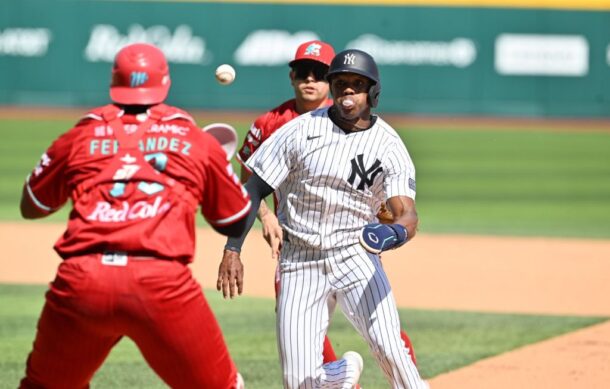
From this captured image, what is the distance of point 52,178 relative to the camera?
4180 mm

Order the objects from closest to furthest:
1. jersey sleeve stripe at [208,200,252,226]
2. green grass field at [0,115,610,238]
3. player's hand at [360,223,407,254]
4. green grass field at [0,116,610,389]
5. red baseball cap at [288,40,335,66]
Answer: jersey sleeve stripe at [208,200,252,226], player's hand at [360,223,407,254], red baseball cap at [288,40,335,66], green grass field at [0,116,610,389], green grass field at [0,115,610,238]

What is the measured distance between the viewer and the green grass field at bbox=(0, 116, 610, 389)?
303 inches

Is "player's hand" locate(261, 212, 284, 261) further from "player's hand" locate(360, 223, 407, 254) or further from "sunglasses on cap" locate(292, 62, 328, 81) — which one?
"sunglasses on cap" locate(292, 62, 328, 81)

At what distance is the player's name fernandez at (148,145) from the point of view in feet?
13.4

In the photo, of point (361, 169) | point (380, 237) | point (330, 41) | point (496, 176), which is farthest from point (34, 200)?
point (330, 41)

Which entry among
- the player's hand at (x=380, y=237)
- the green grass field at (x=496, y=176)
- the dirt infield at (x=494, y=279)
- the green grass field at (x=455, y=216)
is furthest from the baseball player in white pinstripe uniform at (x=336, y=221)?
the green grass field at (x=496, y=176)

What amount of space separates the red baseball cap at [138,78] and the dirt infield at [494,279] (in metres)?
3.39

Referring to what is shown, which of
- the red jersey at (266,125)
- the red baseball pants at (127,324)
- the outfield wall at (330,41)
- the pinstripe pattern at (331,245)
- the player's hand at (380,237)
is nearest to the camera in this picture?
the red baseball pants at (127,324)

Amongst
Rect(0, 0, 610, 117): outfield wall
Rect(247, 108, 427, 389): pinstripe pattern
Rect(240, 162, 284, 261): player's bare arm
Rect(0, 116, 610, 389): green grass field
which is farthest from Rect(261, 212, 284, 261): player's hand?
Rect(0, 0, 610, 117): outfield wall

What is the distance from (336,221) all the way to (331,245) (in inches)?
4.5

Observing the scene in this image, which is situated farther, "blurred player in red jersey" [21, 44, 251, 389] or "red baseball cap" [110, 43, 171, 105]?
"red baseball cap" [110, 43, 171, 105]

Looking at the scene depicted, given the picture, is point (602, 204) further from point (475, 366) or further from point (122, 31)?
point (122, 31)

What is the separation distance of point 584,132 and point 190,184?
78.9ft

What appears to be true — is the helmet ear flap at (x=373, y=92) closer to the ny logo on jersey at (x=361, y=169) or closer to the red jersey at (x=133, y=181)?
the ny logo on jersey at (x=361, y=169)
